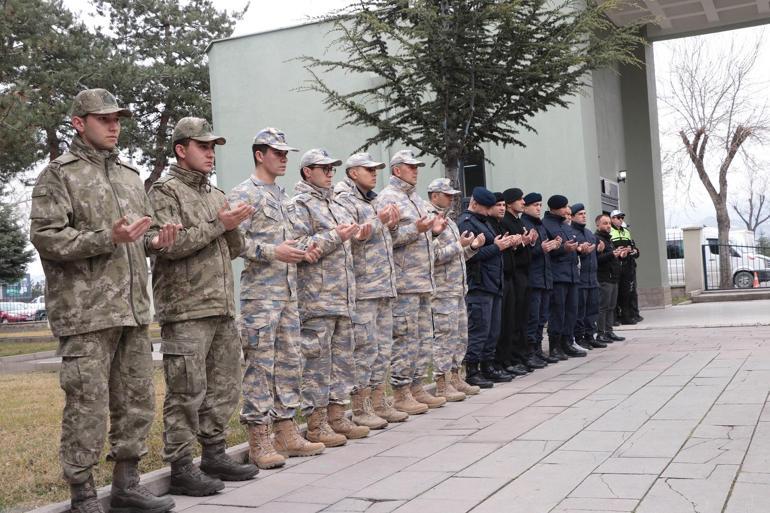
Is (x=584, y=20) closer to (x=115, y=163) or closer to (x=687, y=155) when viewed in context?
(x=115, y=163)

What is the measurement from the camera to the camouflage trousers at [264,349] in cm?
602

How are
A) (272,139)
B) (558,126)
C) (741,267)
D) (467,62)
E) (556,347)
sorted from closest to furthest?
1. (272,139)
2. (467,62)
3. (556,347)
4. (558,126)
5. (741,267)

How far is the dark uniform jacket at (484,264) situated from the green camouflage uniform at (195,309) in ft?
13.9

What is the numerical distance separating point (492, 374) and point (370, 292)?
312cm

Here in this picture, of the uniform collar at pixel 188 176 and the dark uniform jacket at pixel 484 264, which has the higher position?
the uniform collar at pixel 188 176

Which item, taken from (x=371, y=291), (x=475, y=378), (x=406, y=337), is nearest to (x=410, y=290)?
(x=406, y=337)

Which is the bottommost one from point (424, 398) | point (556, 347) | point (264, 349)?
point (424, 398)

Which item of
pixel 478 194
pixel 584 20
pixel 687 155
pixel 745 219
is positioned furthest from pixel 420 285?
pixel 745 219

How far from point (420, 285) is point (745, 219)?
230 ft

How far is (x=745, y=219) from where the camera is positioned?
7269 centimetres

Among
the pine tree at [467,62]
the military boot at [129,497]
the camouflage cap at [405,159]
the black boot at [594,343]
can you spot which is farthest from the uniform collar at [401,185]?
the black boot at [594,343]

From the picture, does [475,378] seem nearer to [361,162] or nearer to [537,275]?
[537,275]

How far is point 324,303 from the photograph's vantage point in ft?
22.0

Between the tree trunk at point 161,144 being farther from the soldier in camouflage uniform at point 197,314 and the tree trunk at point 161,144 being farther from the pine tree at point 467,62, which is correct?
the soldier in camouflage uniform at point 197,314
